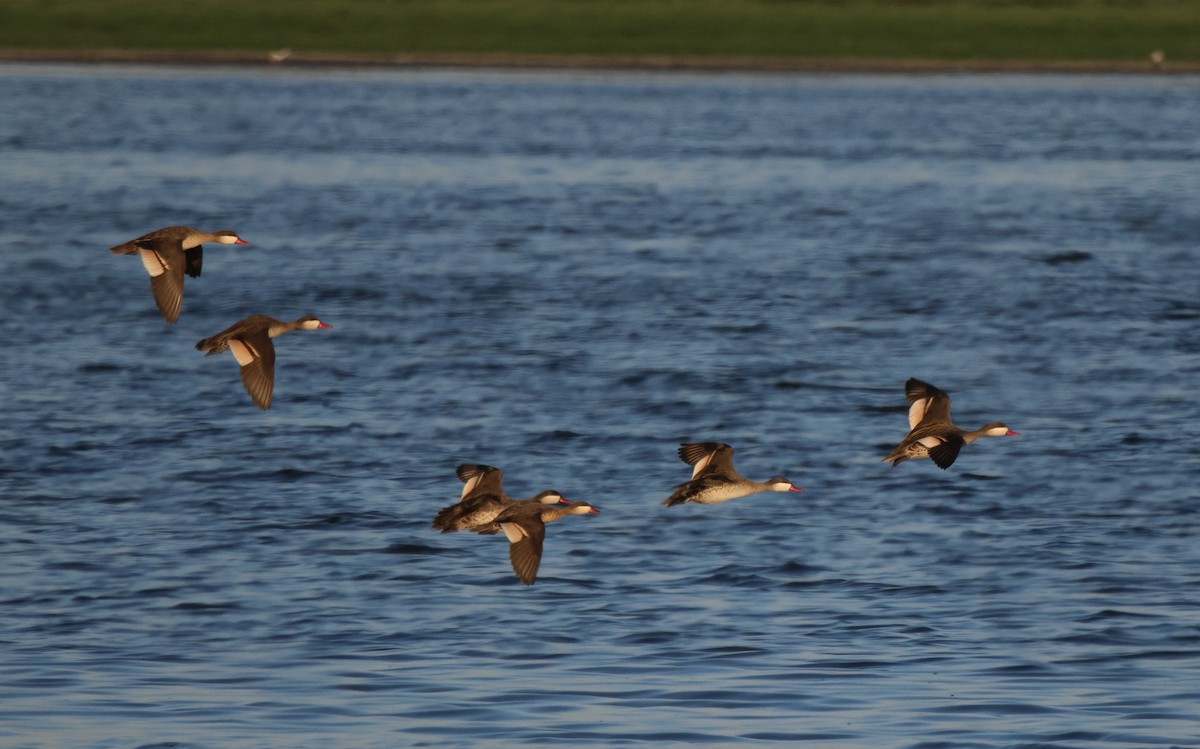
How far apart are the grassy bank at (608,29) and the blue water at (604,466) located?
118ft

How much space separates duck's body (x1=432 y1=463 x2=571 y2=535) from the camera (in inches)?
496

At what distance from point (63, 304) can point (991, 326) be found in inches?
506

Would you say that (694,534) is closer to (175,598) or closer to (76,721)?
(175,598)

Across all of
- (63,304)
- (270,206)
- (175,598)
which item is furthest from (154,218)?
(175,598)

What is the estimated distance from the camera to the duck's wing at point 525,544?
457 inches

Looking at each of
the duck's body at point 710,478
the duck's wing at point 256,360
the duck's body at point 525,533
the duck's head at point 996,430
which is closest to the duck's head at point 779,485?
the duck's body at point 710,478

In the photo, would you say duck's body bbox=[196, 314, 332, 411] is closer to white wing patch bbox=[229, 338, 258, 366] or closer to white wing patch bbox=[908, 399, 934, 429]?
white wing patch bbox=[229, 338, 258, 366]

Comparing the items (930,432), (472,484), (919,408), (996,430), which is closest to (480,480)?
(472,484)

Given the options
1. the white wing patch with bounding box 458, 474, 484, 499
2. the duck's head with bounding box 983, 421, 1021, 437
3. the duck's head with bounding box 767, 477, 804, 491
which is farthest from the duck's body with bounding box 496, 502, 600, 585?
the duck's head with bounding box 983, 421, 1021, 437

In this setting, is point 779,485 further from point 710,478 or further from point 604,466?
point 604,466

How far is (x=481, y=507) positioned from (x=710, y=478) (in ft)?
5.64

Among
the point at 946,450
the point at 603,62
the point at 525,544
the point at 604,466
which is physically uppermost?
the point at 603,62

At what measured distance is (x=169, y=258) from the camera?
518 inches

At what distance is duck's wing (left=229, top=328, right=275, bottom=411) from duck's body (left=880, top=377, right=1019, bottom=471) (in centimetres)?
384
